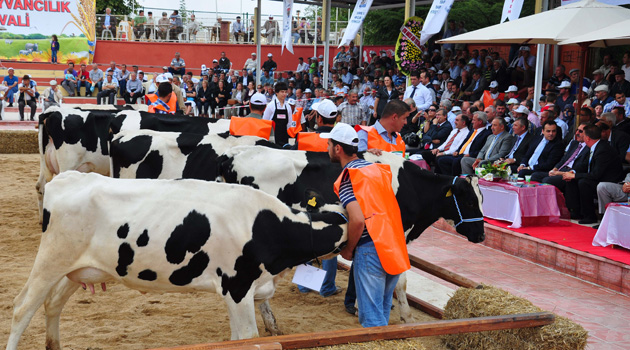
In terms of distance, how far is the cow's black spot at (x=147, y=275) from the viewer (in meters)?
5.07

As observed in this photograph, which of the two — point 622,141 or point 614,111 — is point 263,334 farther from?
point 614,111

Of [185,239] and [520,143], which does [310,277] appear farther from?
[520,143]

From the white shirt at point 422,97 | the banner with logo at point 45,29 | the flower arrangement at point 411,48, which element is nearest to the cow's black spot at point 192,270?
the white shirt at point 422,97

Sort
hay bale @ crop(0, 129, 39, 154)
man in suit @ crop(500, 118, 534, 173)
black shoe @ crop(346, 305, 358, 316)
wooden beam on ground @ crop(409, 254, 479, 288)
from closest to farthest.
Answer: wooden beam on ground @ crop(409, 254, 479, 288) → black shoe @ crop(346, 305, 358, 316) → man in suit @ crop(500, 118, 534, 173) → hay bale @ crop(0, 129, 39, 154)

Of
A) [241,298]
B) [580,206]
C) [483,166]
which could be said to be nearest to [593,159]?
[580,206]

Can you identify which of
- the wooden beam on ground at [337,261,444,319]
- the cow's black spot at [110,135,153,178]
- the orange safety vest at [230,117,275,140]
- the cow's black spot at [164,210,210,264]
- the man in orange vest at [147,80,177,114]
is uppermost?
the man in orange vest at [147,80,177,114]

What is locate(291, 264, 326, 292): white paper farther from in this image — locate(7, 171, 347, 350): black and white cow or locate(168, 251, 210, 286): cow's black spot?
locate(168, 251, 210, 286): cow's black spot

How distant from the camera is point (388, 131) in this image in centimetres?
787

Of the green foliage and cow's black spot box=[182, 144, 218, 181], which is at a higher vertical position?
the green foliage

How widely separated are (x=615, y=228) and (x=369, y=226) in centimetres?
536

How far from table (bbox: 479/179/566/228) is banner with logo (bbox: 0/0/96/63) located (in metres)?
30.8

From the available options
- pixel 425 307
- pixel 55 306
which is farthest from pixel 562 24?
pixel 55 306

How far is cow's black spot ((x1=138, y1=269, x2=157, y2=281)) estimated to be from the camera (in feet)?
16.6

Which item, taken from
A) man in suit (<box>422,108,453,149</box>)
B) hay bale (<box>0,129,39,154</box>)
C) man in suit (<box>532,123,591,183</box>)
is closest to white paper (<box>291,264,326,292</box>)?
man in suit (<box>532,123,591,183</box>)
